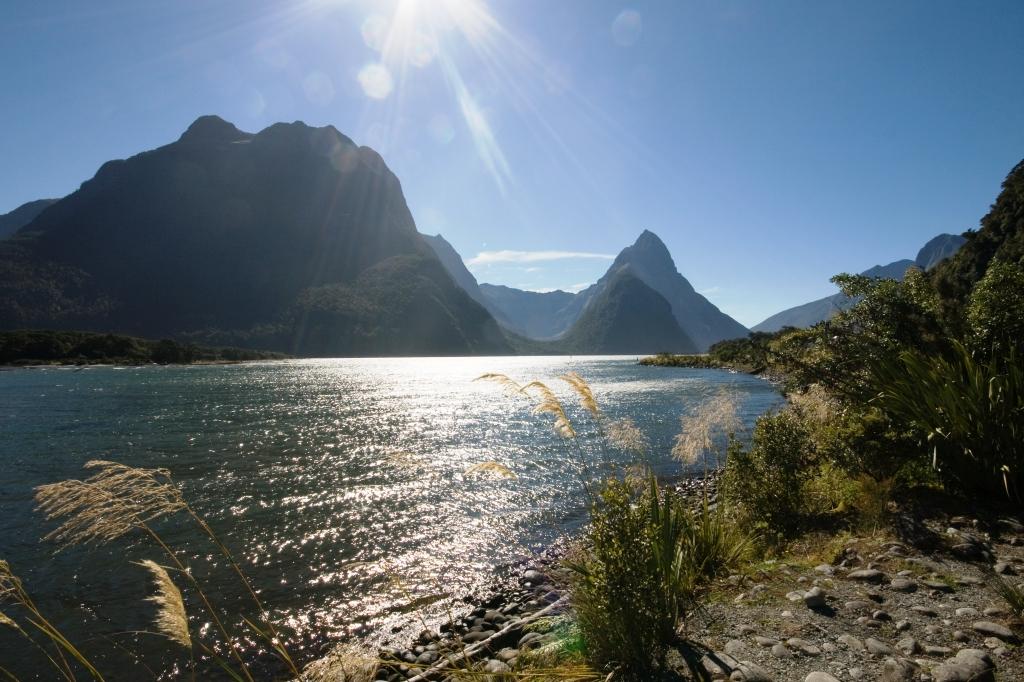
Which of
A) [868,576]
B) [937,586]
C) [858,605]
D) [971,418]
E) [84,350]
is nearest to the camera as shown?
[858,605]

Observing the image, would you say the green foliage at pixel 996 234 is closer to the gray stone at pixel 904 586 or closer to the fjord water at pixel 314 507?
the fjord water at pixel 314 507

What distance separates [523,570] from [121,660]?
850cm

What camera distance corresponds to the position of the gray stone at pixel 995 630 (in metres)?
4.13

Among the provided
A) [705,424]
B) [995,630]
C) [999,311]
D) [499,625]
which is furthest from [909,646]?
[499,625]

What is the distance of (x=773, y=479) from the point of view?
930 centimetres

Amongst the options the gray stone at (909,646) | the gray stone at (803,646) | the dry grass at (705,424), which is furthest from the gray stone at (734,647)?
the dry grass at (705,424)

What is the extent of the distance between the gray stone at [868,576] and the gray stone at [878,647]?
1578 mm

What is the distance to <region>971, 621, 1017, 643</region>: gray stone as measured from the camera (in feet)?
13.5

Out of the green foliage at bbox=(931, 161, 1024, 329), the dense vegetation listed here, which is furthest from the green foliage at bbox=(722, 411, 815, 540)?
the dense vegetation

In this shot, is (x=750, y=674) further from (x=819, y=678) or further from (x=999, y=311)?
(x=999, y=311)

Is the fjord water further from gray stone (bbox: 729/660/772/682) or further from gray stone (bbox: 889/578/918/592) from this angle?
gray stone (bbox: 889/578/918/592)

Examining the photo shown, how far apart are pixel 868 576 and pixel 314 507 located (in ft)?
56.4

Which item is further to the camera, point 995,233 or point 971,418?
point 995,233

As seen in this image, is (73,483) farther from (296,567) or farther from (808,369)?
(808,369)
